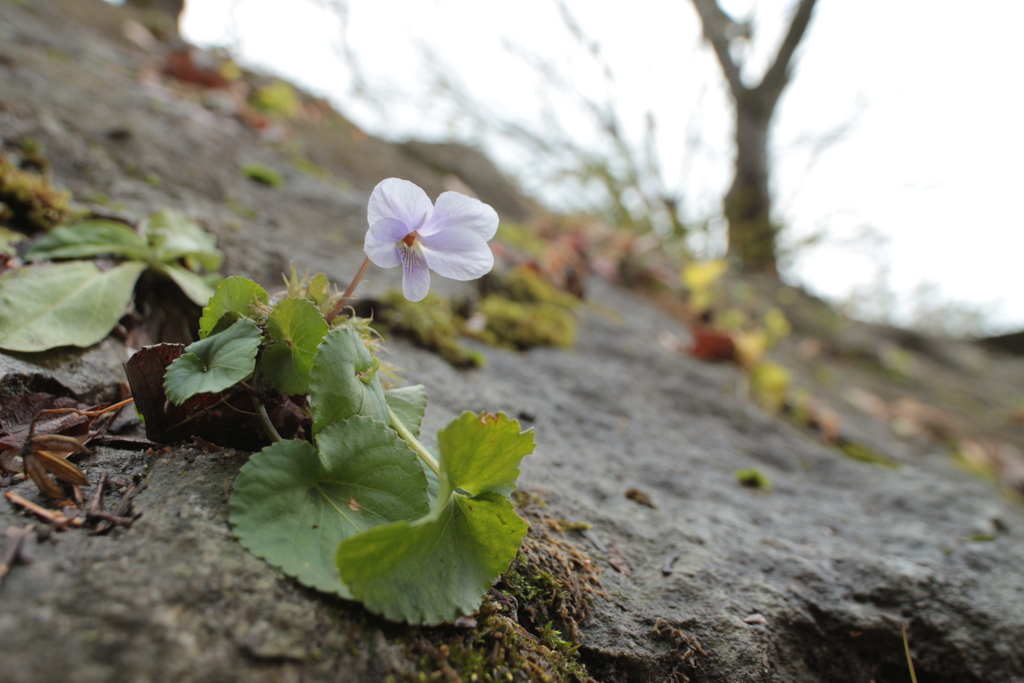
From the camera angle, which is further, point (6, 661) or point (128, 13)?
point (128, 13)

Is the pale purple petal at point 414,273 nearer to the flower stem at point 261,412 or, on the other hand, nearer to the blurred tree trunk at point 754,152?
the flower stem at point 261,412

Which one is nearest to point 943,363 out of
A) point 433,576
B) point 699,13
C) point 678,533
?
point 699,13

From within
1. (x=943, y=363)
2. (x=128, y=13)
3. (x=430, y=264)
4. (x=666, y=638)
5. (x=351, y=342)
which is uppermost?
(x=943, y=363)

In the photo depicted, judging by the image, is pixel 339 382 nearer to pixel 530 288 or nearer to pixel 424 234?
pixel 424 234

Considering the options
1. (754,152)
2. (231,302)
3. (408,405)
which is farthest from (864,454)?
(754,152)

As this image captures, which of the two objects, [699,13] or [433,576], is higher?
[699,13]

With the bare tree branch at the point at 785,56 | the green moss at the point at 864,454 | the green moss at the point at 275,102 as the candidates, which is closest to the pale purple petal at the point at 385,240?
the green moss at the point at 864,454

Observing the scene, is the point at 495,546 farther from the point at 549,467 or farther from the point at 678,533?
the point at 678,533
